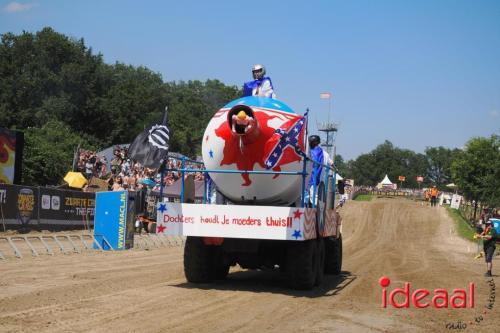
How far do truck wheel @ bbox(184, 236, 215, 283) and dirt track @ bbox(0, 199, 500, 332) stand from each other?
0.26m

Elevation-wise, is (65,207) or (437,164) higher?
(437,164)

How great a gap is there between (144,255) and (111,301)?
10.0m

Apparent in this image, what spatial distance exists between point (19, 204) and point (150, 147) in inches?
501

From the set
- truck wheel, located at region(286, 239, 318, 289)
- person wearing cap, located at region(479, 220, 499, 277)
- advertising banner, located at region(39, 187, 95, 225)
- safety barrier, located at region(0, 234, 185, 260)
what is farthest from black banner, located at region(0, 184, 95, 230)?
person wearing cap, located at region(479, 220, 499, 277)

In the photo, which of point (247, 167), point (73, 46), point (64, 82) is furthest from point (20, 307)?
point (73, 46)

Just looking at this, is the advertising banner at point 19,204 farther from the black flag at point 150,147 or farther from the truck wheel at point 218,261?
the truck wheel at point 218,261

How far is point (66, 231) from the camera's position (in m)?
25.1

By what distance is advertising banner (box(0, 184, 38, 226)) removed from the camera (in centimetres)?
2197

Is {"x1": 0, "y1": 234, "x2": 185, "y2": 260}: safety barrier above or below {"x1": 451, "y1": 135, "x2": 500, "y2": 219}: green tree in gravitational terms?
below

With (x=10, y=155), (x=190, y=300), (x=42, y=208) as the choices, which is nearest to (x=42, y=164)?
(x=10, y=155)

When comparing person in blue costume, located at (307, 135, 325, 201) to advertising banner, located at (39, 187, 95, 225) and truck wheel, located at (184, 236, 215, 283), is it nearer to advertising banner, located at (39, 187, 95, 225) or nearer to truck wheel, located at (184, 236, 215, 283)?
truck wheel, located at (184, 236, 215, 283)

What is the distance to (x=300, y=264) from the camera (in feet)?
36.9

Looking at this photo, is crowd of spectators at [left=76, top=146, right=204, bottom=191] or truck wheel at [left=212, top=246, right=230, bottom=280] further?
crowd of spectators at [left=76, top=146, right=204, bottom=191]

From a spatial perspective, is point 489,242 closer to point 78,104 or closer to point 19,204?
point 19,204
